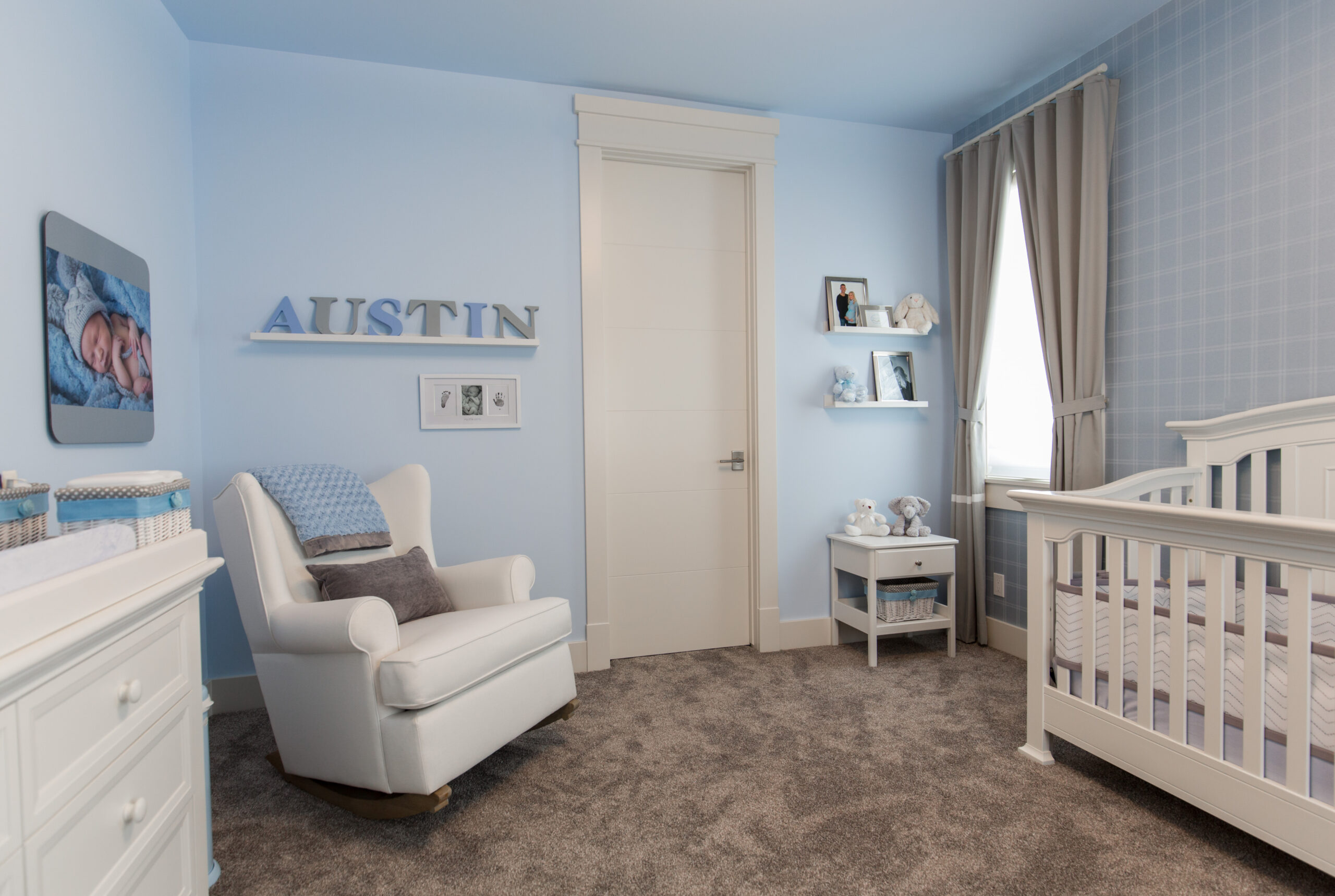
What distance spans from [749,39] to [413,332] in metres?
1.71

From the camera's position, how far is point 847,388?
3.23 meters

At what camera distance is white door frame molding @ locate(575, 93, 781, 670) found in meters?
2.96

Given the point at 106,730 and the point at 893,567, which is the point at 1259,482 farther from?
the point at 106,730

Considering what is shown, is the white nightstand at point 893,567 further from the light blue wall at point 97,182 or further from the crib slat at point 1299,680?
the light blue wall at point 97,182

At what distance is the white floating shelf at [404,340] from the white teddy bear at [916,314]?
175 cm

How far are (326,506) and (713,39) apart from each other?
85.6 inches

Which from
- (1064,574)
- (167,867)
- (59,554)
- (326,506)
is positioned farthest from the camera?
(326,506)

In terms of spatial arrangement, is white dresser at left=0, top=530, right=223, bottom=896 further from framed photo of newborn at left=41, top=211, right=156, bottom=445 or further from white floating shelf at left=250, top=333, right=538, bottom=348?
white floating shelf at left=250, top=333, right=538, bottom=348

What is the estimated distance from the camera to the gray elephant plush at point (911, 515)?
124 inches

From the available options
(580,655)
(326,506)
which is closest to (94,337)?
(326,506)

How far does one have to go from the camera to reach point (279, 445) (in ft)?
8.71

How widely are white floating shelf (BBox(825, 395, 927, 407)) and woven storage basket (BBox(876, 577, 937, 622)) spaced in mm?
818

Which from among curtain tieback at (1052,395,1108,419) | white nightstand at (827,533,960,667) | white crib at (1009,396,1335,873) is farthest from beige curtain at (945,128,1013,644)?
white crib at (1009,396,1335,873)

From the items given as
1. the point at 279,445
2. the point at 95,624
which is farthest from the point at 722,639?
the point at 95,624
